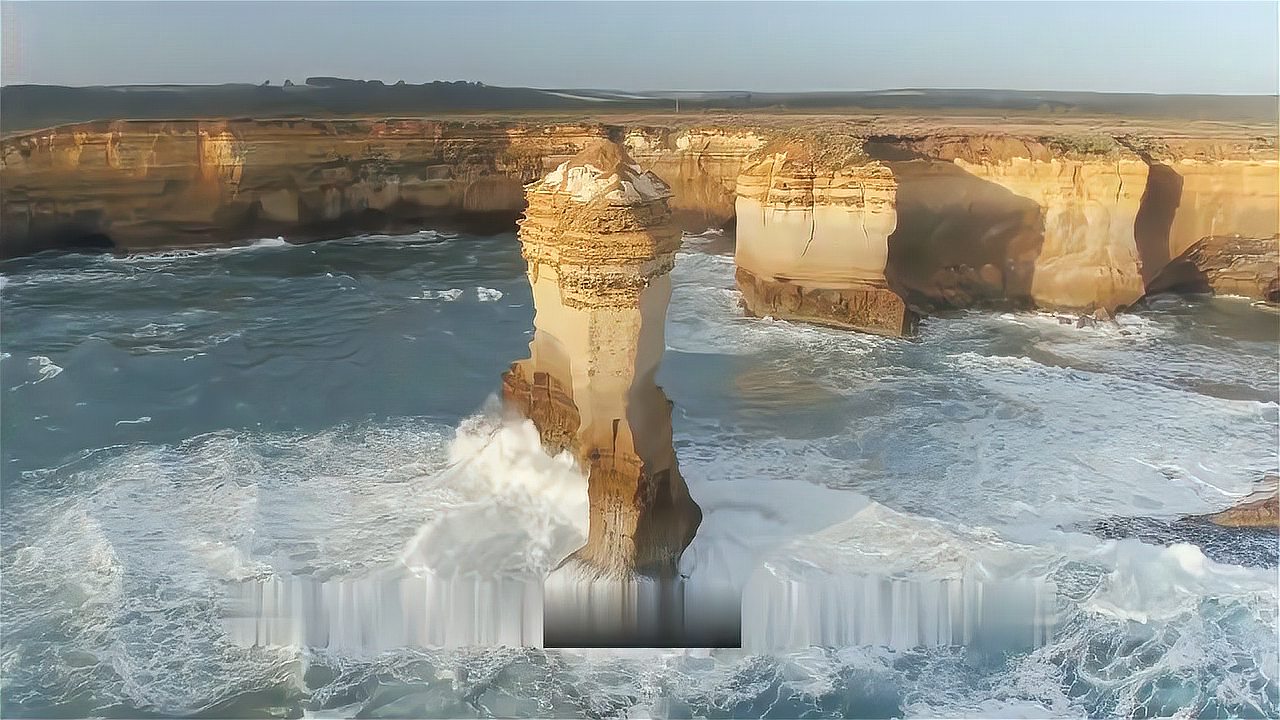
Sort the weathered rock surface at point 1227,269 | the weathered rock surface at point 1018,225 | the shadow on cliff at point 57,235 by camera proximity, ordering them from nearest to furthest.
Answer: the weathered rock surface at point 1018,225, the weathered rock surface at point 1227,269, the shadow on cliff at point 57,235

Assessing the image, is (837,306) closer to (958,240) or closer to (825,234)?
(825,234)

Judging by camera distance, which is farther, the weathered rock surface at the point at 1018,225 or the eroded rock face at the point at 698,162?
the eroded rock face at the point at 698,162

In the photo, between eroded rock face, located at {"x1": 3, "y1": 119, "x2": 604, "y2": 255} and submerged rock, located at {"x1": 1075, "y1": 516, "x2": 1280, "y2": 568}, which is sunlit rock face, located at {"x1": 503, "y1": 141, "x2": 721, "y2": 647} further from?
eroded rock face, located at {"x1": 3, "y1": 119, "x2": 604, "y2": 255}

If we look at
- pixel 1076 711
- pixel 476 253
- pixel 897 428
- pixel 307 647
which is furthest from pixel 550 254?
pixel 476 253

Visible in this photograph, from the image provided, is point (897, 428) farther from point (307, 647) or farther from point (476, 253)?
point (476, 253)

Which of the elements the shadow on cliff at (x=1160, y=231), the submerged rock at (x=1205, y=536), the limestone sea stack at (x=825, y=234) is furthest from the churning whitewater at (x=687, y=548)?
the shadow on cliff at (x=1160, y=231)

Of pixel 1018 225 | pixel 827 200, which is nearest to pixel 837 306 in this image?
pixel 827 200

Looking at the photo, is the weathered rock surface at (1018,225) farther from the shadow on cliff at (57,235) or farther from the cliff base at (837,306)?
the shadow on cliff at (57,235)

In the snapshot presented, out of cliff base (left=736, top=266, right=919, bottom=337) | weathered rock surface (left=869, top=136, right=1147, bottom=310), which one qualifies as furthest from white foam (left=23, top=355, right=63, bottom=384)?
weathered rock surface (left=869, top=136, right=1147, bottom=310)
